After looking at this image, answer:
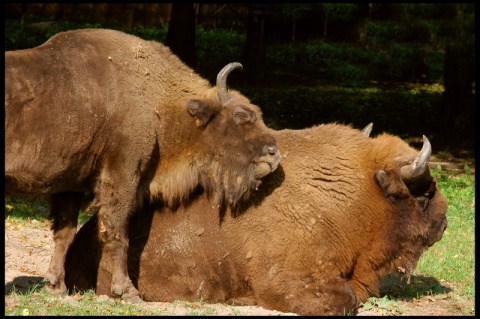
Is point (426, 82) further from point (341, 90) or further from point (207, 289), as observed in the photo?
point (207, 289)

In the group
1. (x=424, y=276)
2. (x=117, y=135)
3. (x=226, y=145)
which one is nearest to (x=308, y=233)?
(x=226, y=145)

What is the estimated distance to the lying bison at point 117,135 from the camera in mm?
7309

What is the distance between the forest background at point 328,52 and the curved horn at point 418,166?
3898 mm

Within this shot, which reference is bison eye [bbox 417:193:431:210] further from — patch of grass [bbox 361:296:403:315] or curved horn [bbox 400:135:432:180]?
patch of grass [bbox 361:296:403:315]

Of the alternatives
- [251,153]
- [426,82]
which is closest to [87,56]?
[251,153]

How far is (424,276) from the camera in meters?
8.99

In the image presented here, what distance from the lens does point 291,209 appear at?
7.50 m

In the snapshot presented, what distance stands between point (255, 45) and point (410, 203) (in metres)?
13.1

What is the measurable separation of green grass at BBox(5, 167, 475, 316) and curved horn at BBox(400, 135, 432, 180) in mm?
1186

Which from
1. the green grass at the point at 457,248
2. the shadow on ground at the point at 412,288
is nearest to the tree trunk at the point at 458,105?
the green grass at the point at 457,248

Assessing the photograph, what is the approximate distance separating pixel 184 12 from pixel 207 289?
1133cm

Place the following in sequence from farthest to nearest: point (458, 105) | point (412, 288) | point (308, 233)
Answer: point (458, 105), point (412, 288), point (308, 233)

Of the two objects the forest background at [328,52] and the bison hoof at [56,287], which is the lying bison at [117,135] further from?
the forest background at [328,52]

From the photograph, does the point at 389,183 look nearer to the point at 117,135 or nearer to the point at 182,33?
the point at 117,135
